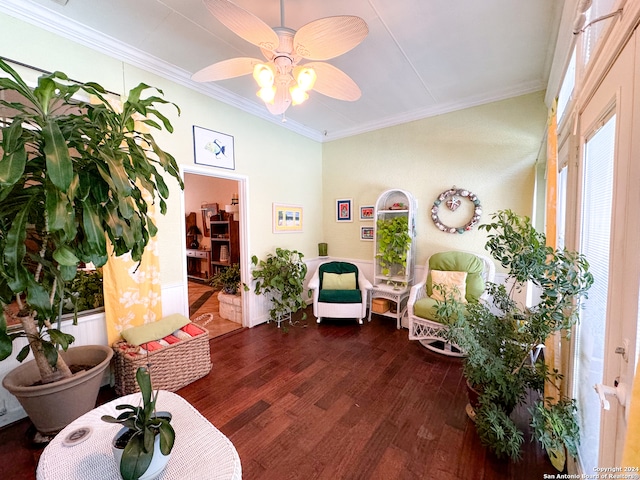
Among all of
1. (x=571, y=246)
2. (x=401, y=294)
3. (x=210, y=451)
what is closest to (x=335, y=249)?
(x=401, y=294)

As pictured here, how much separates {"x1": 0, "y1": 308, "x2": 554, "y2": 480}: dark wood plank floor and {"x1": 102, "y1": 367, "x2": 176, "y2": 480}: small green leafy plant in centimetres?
80

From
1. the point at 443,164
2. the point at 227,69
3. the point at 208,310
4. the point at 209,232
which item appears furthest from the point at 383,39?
the point at 209,232

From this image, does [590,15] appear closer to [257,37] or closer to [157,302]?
[257,37]

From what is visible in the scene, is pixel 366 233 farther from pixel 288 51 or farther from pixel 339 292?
pixel 288 51

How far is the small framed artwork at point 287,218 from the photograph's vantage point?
3.68 m

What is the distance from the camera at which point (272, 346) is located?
113 inches

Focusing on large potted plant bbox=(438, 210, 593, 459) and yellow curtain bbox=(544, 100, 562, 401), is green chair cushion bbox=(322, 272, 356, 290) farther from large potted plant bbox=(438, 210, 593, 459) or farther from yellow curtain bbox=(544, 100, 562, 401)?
yellow curtain bbox=(544, 100, 562, 401)

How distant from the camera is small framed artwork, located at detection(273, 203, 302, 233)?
3.68 metres

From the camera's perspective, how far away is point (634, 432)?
52cm

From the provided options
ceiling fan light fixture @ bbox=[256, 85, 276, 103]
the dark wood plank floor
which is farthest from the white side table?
ceiling fan light fixture @ bbox=[256, 85, 276, 103]

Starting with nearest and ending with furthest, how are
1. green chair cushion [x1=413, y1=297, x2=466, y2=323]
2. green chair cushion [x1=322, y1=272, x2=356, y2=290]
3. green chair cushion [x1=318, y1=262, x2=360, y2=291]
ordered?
green chair cushion [x1=413, y1=297, x2=466, y2=323]
green chair cushion [x1=322, y1=272, x2=356, y2=290]
green chair cushion [x1=318, y1=262, x2=360, y2=291]

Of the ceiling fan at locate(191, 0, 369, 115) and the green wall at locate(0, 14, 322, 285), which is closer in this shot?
the ceiling fan at locate(191, 0, 369, 115)

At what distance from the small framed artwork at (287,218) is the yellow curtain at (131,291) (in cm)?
161

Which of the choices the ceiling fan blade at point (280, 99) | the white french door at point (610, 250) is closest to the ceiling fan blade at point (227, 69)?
the ceiling fan blade at point (280, 99)
